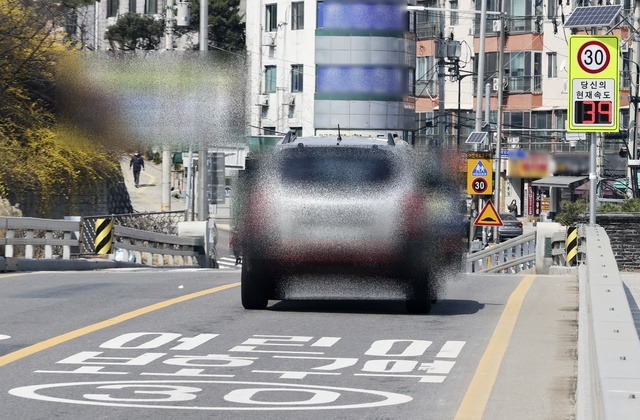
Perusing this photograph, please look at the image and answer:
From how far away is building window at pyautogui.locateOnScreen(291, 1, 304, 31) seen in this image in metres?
58.0

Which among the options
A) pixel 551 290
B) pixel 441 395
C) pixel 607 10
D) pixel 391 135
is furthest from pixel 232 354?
pixel 607 10

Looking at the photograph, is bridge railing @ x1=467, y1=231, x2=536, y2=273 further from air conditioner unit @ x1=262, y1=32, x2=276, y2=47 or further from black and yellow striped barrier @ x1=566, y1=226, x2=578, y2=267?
air conditioner unit @ x1=262, y1=32, x2=276, y2=47

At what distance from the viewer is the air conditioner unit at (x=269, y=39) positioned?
60719 mm

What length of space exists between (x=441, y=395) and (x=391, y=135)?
5247 millimetres

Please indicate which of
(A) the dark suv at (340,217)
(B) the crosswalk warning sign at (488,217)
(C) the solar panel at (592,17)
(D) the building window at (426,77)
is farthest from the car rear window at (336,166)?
(D) the building window at (426,77)

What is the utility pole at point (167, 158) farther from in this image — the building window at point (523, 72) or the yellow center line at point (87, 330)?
the yellow center line at point (87, 330)

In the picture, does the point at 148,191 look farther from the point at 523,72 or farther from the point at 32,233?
the point at 32,233

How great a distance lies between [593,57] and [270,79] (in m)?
40.0

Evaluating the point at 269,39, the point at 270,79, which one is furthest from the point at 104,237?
the point at 269,39

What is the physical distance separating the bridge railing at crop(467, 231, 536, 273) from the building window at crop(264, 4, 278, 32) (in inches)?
1133

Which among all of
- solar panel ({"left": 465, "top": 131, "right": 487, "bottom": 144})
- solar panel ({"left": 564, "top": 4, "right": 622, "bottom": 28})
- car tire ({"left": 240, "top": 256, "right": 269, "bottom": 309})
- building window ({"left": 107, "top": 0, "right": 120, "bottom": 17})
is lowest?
car tire ({"left": 240, "top": 256, "right": 269, "bottom": 309})

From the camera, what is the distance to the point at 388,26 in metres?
27.5

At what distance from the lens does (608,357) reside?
695cm

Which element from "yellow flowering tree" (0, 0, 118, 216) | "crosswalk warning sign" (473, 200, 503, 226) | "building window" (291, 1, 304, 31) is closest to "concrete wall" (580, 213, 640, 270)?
"crosswalk warning sign" (473, 200, 503, 226)
